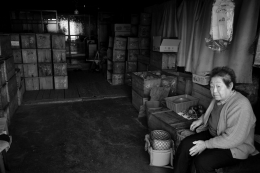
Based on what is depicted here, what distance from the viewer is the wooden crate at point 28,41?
6.51m

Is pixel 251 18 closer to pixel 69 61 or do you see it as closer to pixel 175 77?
pixel 175 77

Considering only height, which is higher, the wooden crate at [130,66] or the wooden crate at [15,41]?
the wooden crate at [15,41]

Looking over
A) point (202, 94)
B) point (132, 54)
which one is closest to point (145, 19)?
point (132, 54)

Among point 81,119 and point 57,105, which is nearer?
point 81,119

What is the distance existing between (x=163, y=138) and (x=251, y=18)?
2.21m

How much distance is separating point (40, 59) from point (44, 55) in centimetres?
18

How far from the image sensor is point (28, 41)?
21.5 feet

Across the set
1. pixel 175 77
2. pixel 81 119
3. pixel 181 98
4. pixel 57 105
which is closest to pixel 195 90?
pixel 181 98

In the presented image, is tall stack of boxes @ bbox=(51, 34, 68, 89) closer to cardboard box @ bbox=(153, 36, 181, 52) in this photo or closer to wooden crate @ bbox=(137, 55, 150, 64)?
wooden crate @ bbox=(137, 55, 150, 64)

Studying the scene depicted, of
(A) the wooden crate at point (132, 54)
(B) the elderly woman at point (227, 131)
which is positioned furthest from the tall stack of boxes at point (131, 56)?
(B) the elderly woman at point (227, 131)

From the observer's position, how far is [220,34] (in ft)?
11.4

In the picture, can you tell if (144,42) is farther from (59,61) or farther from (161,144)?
(161,144)

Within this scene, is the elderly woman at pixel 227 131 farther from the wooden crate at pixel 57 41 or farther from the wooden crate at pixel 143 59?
the wooden crate at pixel 57 41

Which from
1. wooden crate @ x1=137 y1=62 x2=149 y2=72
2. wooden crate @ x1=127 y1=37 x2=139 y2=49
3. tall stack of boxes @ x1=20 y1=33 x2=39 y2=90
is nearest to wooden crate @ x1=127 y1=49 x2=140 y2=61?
wooden crate @ x1=127 y1=37 x2=139 y2=49
